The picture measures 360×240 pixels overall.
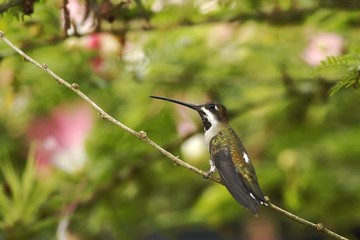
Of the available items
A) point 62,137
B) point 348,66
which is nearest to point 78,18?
point 62,137

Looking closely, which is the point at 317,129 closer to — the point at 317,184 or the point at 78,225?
the point at 317,184

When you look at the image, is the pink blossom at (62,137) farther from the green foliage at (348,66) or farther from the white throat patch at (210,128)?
the green foliage at (348,66)

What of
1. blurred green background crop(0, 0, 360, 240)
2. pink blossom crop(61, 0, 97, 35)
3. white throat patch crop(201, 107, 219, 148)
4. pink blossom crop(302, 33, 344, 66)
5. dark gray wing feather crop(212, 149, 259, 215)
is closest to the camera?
dark gray wing feather crop(212, 149, 259, 215)

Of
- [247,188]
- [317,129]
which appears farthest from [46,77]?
[247,188]

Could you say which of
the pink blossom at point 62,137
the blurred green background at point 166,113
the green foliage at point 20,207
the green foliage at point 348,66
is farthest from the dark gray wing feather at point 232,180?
the pink blossom at point 62,137

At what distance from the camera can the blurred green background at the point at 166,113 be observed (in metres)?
2.14

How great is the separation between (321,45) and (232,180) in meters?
1.12

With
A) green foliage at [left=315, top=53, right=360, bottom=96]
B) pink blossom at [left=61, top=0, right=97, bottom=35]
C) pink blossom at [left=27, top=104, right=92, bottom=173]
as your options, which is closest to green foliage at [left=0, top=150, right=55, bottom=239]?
Answer: pink blossom at [left=27, top=104, right=92, bottom=173]

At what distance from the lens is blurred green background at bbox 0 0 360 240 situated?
214cm

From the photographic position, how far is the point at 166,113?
2.41 metres

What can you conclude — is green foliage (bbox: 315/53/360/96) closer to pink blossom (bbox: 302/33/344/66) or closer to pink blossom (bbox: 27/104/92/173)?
pink blossom (bbox: 302/33/344/66)

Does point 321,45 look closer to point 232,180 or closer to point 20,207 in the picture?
point 20,207

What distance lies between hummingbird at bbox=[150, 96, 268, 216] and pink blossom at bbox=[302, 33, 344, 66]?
36.1 inches

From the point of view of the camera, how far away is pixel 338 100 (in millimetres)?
2354
